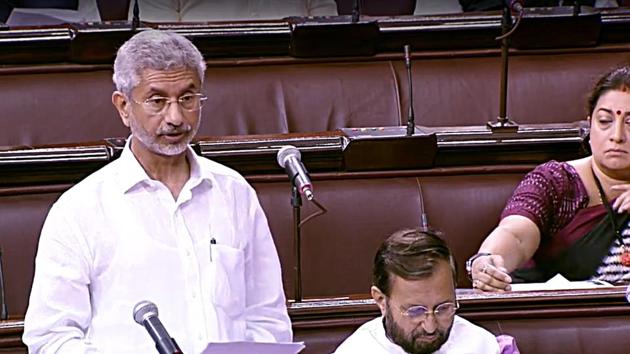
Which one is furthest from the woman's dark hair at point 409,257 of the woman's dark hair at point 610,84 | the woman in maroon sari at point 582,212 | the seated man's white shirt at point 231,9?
the seated man's white shirt at point 231,9

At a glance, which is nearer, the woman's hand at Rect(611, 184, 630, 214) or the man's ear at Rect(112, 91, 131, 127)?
the man's ear at Rect(112, 91, 131, 127)

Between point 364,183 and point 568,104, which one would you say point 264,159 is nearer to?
point 364,183

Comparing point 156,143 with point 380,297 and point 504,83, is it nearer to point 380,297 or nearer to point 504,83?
point 380,297

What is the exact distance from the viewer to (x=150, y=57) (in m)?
1.03

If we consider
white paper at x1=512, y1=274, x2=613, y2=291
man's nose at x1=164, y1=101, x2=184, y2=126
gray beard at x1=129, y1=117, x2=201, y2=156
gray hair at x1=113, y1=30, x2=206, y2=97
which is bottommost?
white paper at x1=512, y1=274, x2=613, y2=291

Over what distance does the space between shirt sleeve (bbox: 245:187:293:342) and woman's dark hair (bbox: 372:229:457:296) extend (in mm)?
98

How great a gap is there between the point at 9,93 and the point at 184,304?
84cm

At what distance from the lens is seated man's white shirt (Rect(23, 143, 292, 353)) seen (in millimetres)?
993

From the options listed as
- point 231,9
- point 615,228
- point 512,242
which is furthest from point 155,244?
point 231,9

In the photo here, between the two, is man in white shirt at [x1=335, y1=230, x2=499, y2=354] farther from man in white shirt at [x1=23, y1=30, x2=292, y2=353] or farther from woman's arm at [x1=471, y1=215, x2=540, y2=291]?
woman's arm at [x1=471, y1=215, x2=540, y2=291]

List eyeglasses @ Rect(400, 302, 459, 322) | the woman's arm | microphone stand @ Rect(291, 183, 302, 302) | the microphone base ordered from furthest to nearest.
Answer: the microphone base, the woman's arm, microphone stand @ Rect(291, 183, 302, 302), eyeglasses @ Rect(400, 302, 459, 322)

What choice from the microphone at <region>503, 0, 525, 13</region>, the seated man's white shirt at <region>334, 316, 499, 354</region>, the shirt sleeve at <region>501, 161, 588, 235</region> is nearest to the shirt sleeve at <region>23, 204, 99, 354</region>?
the seated man's white shirt at <region>334, 316, 499, 354</region>

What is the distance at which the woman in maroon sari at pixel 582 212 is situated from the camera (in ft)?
4.67

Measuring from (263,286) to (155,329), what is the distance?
332mm
